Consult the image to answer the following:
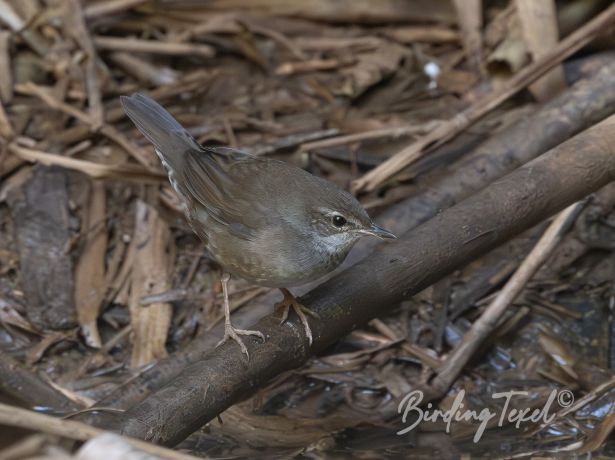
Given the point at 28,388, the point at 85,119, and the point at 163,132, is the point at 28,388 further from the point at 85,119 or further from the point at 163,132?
the point at 85,119

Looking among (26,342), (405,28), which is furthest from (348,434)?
(405,28)

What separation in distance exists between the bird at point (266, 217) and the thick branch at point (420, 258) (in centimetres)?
11

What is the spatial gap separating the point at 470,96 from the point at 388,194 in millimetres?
1218

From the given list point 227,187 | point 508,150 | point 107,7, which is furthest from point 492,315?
point 107,7

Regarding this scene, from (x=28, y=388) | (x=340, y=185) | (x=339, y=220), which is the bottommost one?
(x=28, y=388)

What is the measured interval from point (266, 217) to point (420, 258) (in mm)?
814

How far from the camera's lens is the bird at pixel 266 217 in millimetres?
4602

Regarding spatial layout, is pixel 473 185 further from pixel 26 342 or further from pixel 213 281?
pixel 26 342

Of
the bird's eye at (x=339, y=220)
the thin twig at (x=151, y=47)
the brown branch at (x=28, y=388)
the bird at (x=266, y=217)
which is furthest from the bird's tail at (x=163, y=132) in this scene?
the thin twig at (x=151, y=47)

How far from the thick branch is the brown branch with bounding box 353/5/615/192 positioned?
1.25 m

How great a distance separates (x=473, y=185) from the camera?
6039mm

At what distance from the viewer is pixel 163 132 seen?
5188 mm

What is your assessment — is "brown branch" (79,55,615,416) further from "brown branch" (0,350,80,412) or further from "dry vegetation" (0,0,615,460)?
"brown branch" (0,350,80,412)

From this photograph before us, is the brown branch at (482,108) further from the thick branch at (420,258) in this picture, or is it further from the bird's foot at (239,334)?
the bird's foot at (239,334)
